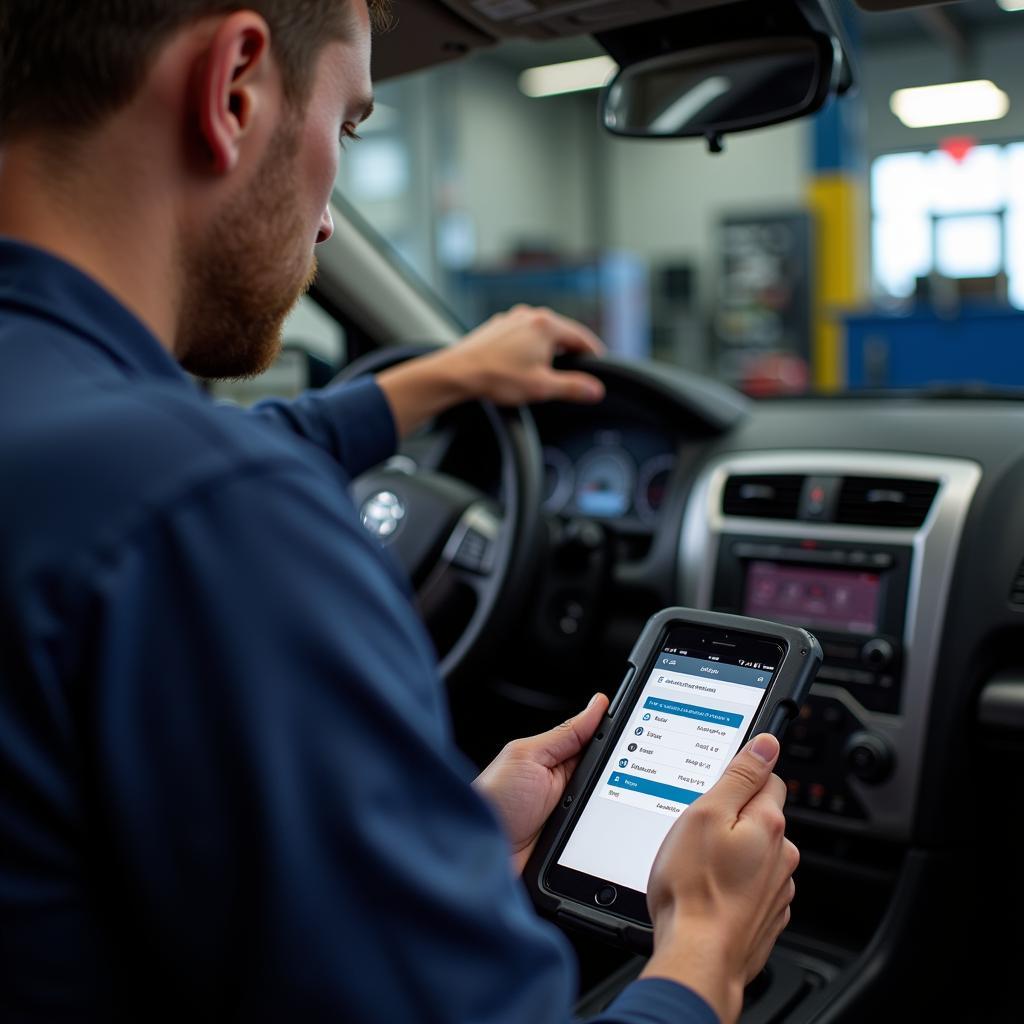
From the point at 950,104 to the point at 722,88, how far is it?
37.8 ft

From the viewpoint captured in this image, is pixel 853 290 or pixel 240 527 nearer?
pixel 240 527

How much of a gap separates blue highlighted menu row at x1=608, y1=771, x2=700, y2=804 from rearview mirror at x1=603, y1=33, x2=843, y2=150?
71cm

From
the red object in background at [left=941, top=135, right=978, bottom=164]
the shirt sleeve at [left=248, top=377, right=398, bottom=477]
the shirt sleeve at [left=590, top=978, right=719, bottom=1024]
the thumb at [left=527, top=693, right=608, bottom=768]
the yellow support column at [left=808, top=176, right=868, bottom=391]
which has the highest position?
the red object in background at [left=941, top=135, right=978, bottom=164]

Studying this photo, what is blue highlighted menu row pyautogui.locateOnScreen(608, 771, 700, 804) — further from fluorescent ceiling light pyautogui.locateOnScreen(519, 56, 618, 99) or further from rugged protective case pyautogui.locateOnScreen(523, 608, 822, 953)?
fluorescent ceiling light pyautogui.locateOnScreen(519, 56, 618, 99)

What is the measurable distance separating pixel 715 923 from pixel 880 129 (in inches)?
503

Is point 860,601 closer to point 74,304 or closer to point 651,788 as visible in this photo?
point 651,788

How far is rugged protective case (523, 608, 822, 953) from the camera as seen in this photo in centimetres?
79

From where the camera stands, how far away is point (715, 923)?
2.13 ft

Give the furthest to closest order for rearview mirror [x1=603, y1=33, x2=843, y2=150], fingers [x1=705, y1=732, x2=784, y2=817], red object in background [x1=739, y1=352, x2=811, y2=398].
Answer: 1. red object in background [x1=739, y1=352, x2=811, y2=398]
2. rearview mirror [x1=603, y1=33, x2=843, y2=150]
3. fingers [x1=705, y1=732, x2=784, y2=817]

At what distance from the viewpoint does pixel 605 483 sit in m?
1.72

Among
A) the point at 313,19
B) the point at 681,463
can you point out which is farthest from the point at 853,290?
the point at 313,19

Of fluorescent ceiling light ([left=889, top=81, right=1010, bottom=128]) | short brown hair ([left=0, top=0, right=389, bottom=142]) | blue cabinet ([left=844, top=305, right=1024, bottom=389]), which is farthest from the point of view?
fluorescent ceiling light ([left=889, top=81, right=1010, bottom=128])

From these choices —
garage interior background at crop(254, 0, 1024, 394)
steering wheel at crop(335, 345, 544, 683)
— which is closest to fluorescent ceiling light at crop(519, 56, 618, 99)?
garage interior background at crop(254, 0, 1024, 394)

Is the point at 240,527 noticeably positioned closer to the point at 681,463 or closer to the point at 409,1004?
the point at 409,1004
